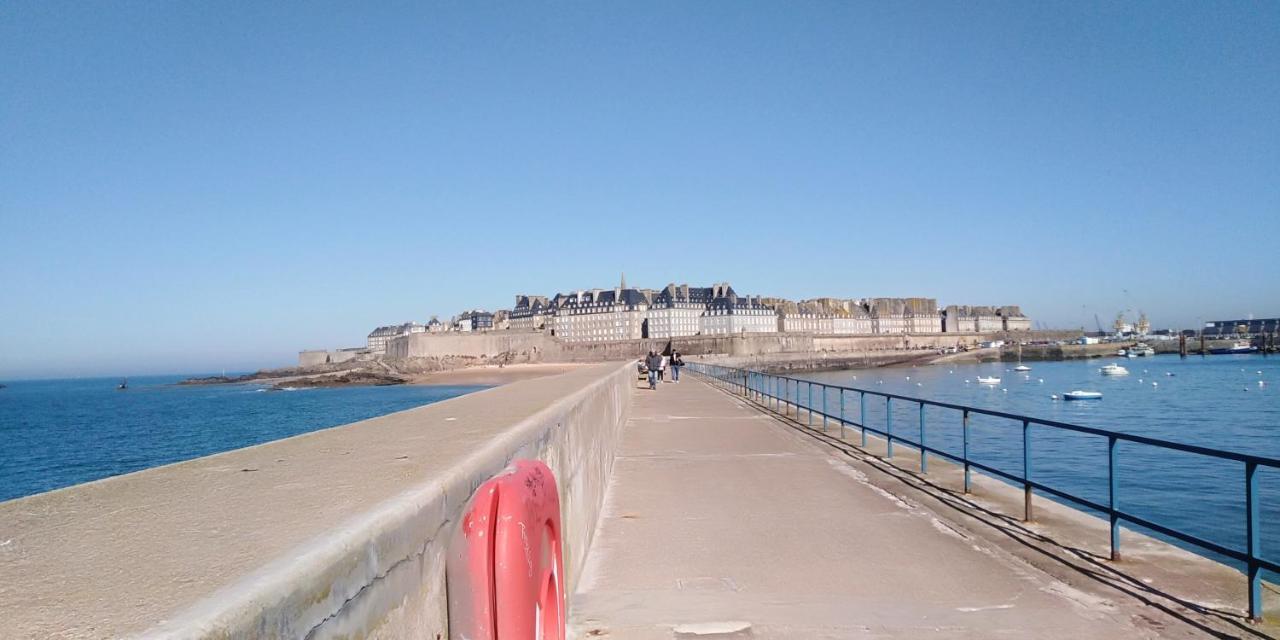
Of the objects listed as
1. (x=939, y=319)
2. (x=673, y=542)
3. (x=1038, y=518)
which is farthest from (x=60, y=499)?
(x=939, y=319)

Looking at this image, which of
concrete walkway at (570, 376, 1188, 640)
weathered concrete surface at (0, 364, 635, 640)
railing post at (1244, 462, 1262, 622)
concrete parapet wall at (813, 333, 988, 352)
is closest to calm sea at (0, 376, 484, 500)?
concrete walkway at (570, 376, 1188, 640)

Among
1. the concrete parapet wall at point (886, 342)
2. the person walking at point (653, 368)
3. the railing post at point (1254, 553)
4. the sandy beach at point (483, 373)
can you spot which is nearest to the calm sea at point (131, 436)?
the person walking at point (653, 368)

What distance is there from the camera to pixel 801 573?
6594 millimetres

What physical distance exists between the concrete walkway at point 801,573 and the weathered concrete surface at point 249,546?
89.7 inches

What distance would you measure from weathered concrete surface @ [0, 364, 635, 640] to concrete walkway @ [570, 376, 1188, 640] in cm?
228

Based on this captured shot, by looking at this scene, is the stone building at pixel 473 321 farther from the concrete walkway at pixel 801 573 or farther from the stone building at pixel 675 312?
the concrete walkway at pixel 801 573

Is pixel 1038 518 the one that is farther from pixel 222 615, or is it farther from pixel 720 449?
pixel 222 615

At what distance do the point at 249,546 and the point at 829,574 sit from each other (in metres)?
5.11

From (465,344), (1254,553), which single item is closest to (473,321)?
(465,344)

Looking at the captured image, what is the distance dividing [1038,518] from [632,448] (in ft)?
23.6

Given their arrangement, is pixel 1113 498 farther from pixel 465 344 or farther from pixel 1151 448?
pixel 465 344

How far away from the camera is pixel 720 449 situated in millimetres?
14070

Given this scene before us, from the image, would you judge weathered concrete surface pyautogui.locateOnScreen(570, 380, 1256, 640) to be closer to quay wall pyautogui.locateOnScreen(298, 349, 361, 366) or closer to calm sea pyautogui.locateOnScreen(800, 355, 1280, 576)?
calm sea pyautogui.locateOnScreen(800, 355, 1280, 576)

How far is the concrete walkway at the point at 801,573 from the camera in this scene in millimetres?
5383
